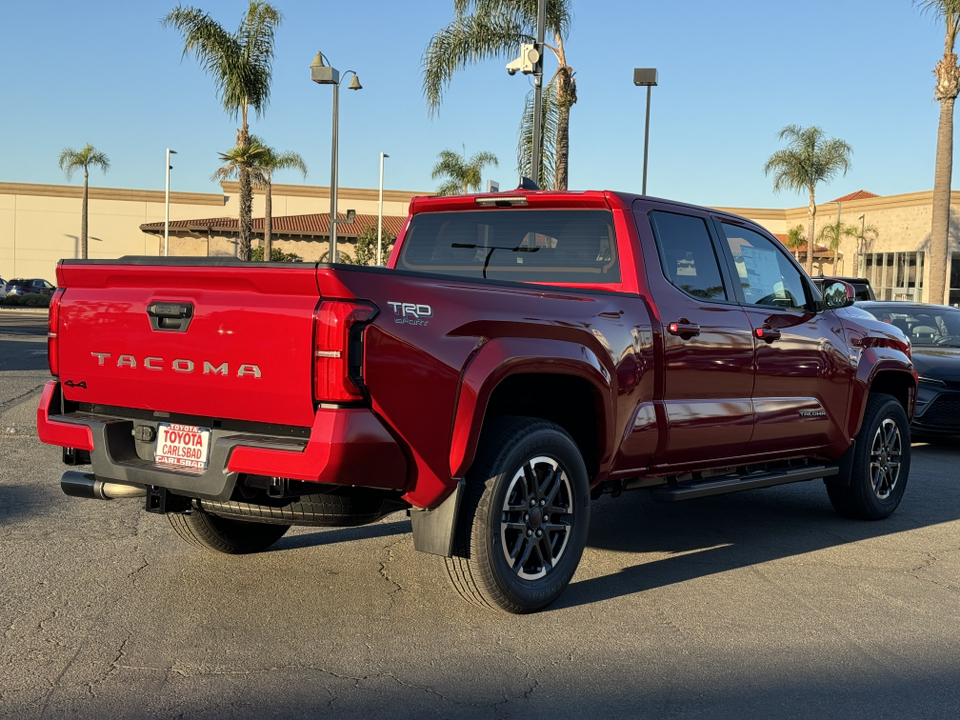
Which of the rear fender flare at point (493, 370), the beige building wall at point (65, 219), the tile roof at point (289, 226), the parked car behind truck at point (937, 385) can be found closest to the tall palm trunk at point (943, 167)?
the parked car behind truck at point (937, 385)

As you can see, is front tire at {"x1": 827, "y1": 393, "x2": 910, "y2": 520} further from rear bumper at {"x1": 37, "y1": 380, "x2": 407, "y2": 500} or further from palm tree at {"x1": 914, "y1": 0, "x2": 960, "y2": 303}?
palm tree at {"x1": 914, "y1": 0, "x2": 960, "y2": 303}

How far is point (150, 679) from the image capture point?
162 inches

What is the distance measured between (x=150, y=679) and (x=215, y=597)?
3.66 feet

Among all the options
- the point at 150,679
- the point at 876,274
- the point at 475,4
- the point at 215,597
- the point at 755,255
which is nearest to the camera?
the point at 150,679

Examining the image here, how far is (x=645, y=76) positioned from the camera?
24641mm

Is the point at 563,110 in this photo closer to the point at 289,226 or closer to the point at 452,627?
the point at 452,627

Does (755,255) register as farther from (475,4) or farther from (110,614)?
(475,4)

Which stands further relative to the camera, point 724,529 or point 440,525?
point 724,529

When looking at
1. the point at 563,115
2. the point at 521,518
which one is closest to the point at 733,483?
the point at 521,518

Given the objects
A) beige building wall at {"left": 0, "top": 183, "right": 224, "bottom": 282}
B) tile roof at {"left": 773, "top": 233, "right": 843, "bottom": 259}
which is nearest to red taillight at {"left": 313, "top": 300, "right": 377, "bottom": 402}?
tile roof at {"left": 773, "top": 233, "right": 843, "bottom": 259}

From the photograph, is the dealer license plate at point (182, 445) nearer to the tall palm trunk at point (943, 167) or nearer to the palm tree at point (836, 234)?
the tall palm trunk at point (943, 167)

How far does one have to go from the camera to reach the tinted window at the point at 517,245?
6070 mm

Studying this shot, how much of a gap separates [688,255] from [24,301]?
158 ft

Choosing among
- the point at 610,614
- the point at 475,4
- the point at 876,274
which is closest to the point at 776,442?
the point at 610,614
